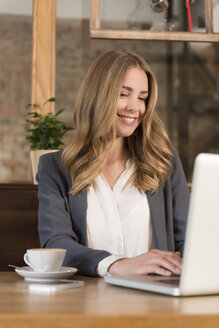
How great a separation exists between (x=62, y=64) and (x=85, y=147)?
1.40 meters

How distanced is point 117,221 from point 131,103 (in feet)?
1.60

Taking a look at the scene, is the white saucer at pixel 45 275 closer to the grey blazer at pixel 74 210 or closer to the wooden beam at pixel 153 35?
the grey blazer at pixel 74 210

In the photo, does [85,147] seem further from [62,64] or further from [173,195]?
[62,64]

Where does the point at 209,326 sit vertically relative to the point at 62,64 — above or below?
below

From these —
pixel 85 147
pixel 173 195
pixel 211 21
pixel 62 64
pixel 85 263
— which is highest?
pixel 211 21


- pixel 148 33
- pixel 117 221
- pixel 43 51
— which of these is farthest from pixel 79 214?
pixel 43 51

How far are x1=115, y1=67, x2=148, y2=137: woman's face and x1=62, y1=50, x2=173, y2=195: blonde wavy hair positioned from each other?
0.03 metres

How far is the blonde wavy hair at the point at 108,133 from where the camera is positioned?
222 centimetres

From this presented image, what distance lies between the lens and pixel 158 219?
2.15m

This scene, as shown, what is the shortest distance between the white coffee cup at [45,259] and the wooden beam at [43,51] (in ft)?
7.07

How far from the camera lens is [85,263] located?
1678 mm

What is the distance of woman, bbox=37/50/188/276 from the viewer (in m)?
2.13

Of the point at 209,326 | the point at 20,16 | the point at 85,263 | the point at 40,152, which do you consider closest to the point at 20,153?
the point at 40,152

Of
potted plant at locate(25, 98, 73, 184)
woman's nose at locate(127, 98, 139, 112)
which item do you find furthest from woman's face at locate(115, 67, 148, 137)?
potted plant at locate(25, 98, 73, 184)
